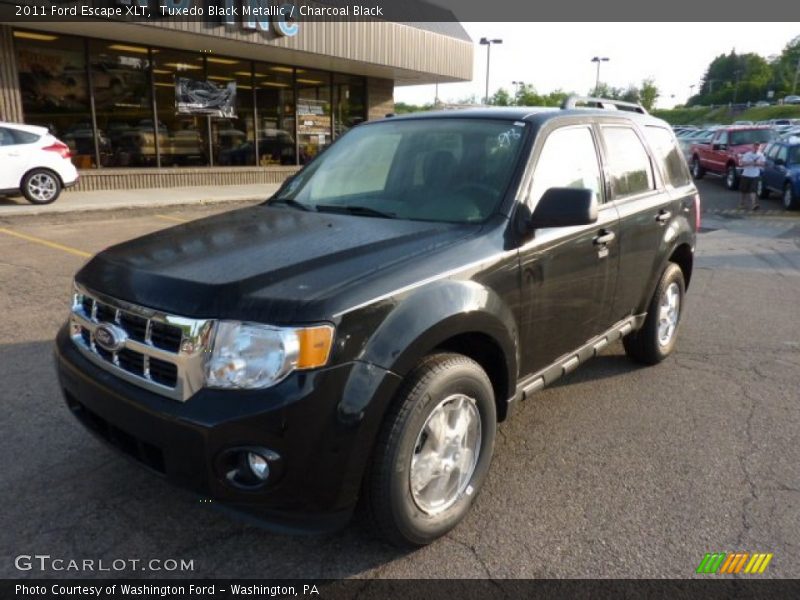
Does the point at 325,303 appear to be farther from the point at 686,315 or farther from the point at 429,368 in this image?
the point at 686,315

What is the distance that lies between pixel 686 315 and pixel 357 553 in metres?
4.93

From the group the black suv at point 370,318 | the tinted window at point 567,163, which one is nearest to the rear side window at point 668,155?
the black suv at point 370,318

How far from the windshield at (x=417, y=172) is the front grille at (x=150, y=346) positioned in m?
1.30

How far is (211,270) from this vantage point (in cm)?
252

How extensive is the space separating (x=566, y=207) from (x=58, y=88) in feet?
47.0

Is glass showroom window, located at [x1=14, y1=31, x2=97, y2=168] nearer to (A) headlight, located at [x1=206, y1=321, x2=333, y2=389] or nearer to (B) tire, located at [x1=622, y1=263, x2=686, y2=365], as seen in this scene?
(B) tire, located at [x1=622, y1=263, x2=686, y2=365]

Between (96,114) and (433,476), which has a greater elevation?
(96,114)

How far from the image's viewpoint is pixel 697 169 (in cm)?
2355

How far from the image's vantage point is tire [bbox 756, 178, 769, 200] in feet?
56.3

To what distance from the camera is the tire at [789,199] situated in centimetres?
1506

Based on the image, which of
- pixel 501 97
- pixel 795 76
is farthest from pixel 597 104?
pixel 795 76

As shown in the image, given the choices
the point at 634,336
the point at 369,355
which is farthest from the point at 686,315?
the point at 369,355

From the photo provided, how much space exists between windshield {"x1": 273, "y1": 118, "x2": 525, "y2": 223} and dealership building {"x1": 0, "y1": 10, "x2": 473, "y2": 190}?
415 inches

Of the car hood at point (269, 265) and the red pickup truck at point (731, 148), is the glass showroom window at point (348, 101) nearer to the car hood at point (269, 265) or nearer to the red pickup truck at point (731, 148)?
the red pickup truck at point (731, 148)
